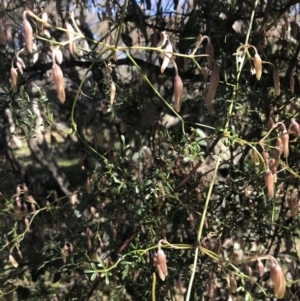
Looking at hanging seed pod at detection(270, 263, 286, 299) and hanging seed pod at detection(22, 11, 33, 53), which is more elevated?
hanging seed pod at detection(22, 11, 33, 53)

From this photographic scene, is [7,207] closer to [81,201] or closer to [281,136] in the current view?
[81,201]

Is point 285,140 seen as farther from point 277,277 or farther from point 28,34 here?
point 28,34

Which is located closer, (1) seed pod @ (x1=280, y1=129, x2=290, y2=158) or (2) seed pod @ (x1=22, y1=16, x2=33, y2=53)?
(2) seed pod @ (x1=22, y1=16, x2=33, y2=53)

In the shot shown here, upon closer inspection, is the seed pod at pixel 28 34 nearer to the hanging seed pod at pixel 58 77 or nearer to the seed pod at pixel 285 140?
the hanging seed pod at pixel 58 77

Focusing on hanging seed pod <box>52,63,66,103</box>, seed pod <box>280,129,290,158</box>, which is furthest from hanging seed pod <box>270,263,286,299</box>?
hanging seed pod <box>52,63,66,103</box>

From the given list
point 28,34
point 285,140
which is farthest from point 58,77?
point 285,140

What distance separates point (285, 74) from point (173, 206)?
55 centimetres

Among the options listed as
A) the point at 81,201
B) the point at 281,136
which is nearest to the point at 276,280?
the point at 281,136

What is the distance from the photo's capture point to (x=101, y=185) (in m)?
1.66

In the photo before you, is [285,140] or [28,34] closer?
[28,34]

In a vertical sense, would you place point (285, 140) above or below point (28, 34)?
below

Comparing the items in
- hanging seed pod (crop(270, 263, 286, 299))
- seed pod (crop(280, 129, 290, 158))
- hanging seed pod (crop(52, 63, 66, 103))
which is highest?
hanging seed pod (crop(52, 63, 66, 103))

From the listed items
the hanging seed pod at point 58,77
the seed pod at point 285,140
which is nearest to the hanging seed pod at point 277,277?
the seed pod at point 285,140

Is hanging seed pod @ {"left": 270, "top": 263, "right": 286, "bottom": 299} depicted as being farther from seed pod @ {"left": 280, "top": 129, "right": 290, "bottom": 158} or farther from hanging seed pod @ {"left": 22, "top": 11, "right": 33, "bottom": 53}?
hanging seed pod @ {"left": 22, "top": 11, "right": 33, "bottom": 53}
